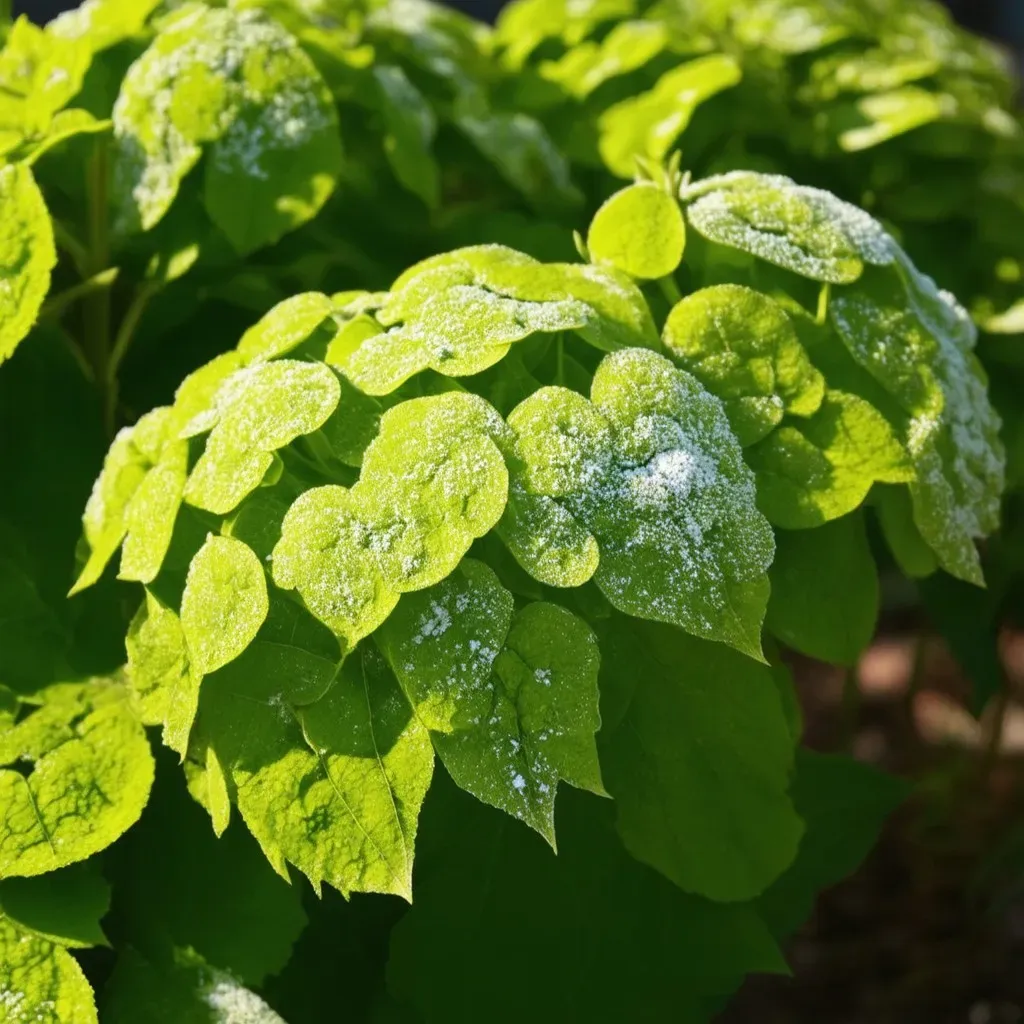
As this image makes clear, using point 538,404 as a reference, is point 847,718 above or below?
below

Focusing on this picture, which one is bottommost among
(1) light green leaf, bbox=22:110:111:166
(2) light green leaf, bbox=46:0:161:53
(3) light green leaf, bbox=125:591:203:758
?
(3) light green leaf, bbox=125:591:203:758

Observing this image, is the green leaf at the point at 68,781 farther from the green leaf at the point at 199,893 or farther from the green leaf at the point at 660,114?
the green leaf at the point at 660,114

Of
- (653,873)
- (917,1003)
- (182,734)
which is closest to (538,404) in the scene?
(182,734)

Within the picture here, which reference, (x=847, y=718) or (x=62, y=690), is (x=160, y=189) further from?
(x=847, y=718)

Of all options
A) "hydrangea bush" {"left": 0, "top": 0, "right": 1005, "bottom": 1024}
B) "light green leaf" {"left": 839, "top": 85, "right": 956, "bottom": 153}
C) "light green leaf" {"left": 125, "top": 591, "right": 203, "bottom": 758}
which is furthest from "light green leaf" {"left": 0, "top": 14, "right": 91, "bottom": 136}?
"light green leaf" {"left": 839, "top": 85, "right": 956, "bottom": 153}

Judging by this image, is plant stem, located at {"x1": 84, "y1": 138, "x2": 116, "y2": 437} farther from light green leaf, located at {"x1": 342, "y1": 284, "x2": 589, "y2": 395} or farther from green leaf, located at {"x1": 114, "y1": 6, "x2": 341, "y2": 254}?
light green leaf, located at {"x1": 342, "y1": 284, "x2": 589, "y2": 395}

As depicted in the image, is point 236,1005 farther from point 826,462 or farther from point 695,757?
point 826,462

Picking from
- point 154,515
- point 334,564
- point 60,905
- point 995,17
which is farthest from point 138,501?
point 995,17
